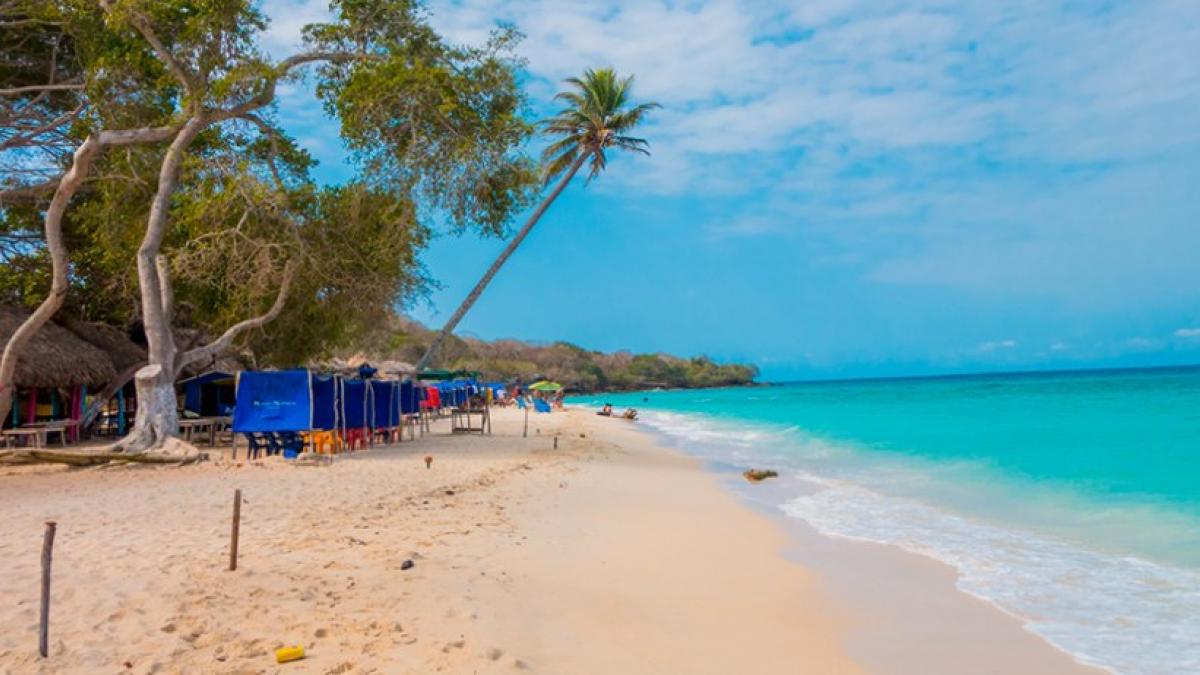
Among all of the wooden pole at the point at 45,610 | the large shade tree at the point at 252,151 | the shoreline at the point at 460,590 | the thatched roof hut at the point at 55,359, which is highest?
the large shade tree at the point at 252,151

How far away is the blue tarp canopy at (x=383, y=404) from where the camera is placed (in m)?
15.3

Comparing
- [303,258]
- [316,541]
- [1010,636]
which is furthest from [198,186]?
[1010,636]

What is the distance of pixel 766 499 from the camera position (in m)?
10.8

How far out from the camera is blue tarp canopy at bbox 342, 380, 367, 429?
13.8 metres

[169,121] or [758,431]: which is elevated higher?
[169,121]

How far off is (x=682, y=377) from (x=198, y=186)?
91.6 m

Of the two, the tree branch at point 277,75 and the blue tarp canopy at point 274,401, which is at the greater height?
the tree branch at point 277,75

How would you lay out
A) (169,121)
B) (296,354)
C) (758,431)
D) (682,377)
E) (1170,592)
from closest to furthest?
(1170,592)
(169,121)
(296,354)
(758,431)
(682,377)

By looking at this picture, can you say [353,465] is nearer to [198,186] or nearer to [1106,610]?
[198,186]

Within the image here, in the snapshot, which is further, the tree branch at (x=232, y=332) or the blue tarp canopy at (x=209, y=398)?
the blue tarp canopy at (x=209, y=398)

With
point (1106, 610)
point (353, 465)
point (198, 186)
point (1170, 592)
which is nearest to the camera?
point (1106, 610)

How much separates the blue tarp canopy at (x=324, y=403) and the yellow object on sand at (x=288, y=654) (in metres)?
9.50

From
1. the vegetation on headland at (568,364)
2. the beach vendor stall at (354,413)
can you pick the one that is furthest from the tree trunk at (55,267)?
the vegetation on headland at (568,364)

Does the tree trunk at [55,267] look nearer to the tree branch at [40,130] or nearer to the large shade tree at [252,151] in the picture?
the large shade tree at [252,151]
